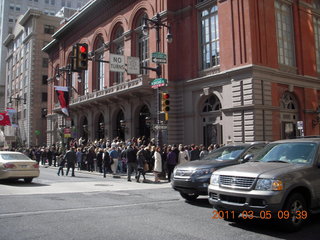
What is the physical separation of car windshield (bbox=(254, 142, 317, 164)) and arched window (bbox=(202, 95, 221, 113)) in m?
17.1

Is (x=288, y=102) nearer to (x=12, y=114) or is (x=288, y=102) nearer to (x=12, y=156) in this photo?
(x=12, y=156)

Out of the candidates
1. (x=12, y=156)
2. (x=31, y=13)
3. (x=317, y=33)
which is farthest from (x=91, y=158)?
(x=31, y=13)

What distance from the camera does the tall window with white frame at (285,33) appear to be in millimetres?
25188

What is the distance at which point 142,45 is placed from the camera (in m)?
31.5

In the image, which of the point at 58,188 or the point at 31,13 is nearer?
the point at 58,188

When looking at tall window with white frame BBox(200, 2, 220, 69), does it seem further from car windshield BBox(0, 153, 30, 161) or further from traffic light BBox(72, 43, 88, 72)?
car windshield BBox(0, 153, 30, 161)

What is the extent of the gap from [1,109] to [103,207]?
3528 inches

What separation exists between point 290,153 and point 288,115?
18633 millimetres

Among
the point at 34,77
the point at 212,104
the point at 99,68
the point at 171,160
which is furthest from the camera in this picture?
the point at 34,77

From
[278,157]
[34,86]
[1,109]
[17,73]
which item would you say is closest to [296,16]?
[278,157]

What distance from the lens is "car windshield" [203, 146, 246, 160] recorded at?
33.2ft

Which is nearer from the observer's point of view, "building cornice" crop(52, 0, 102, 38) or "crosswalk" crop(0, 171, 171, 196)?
"crosswalk" crop(0, 171, 171, 196)

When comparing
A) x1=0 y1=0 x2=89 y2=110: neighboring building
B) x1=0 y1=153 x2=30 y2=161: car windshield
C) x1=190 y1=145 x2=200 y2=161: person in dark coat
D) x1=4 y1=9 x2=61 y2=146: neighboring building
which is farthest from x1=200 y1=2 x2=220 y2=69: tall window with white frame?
x1=0 y1=0 x2=89 y2=110: neighboring building

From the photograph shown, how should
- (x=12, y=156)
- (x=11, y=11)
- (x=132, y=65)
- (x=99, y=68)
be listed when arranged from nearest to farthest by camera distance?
(x=12, y=156)
(x=132, y=65)
(x=99, y=68)
(x=11, y=11)
